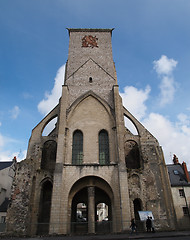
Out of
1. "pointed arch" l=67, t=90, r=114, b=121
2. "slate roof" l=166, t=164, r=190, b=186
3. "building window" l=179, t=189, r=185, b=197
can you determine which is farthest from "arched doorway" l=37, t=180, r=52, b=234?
"building window" l=179, t=189, r=185, b=197

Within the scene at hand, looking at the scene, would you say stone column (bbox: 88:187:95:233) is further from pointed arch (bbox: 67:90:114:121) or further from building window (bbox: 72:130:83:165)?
pointed arch (bbox: 67:90:114:121)

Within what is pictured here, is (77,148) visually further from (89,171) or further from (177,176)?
(177,176)

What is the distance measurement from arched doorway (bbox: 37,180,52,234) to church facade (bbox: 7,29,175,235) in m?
0.07

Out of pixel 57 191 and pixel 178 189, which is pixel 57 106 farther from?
pixel 178 189

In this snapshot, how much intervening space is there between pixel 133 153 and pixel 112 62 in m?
11.6

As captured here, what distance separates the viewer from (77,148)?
57.8 ft

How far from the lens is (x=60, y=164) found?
15.6 metres

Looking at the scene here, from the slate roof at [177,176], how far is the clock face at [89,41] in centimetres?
2142

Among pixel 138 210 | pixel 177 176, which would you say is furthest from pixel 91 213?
pixel 177 176

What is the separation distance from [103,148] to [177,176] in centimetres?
1588

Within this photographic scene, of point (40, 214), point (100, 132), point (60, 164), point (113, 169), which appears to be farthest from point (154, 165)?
point (40, 214)

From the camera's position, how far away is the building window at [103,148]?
17216 millimetres

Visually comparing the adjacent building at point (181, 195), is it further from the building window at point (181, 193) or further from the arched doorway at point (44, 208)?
the arched doorway at point (44, 208)

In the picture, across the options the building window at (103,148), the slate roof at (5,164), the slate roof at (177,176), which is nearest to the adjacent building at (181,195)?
the slate roof at (177,176)
